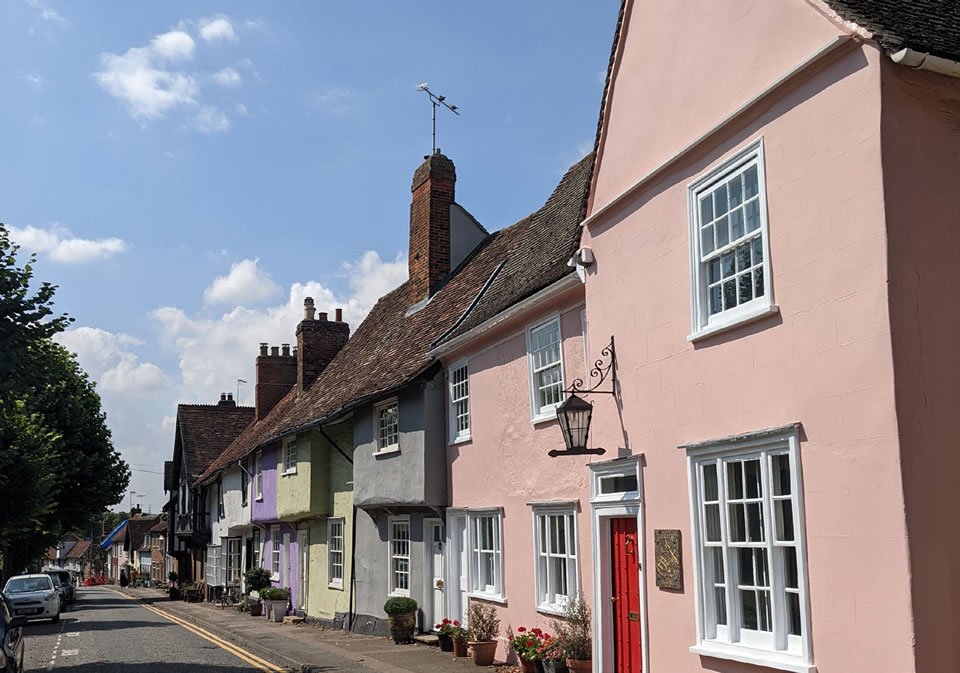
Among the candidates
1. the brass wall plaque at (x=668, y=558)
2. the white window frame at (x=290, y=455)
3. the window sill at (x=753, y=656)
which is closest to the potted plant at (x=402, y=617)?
the white window frame at (x=290, y=455)

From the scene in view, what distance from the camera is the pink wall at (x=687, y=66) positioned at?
8.20 meters

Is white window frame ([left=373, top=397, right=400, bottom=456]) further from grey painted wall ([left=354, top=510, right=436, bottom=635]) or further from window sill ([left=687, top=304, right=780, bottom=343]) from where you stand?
window sill ([left=687, top=304, right=780, bottom=343])

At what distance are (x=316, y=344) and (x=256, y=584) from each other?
7.60 m

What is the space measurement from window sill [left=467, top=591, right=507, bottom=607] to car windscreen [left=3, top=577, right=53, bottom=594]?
782 inches

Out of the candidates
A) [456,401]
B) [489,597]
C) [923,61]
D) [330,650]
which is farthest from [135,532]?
[923,61]

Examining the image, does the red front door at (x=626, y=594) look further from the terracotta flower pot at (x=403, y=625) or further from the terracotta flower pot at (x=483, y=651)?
the terracotta flower pot at (x=403, y=625)

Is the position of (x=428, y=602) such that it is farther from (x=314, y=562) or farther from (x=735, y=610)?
(x=735, y=610)

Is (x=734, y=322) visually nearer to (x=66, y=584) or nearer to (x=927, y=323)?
(x=927, y=323)

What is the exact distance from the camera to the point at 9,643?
1072 cm

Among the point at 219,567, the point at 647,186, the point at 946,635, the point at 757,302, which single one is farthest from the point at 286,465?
the point at 946,635

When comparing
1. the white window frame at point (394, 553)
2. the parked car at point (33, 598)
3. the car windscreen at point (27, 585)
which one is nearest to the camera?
the white window frame at point (394, 553)

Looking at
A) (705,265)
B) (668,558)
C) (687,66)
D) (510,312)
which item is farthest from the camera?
(510,312)

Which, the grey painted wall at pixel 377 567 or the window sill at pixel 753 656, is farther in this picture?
the grey painted wall at pixel 377 567

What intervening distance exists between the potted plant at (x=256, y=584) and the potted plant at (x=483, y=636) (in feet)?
49.7
